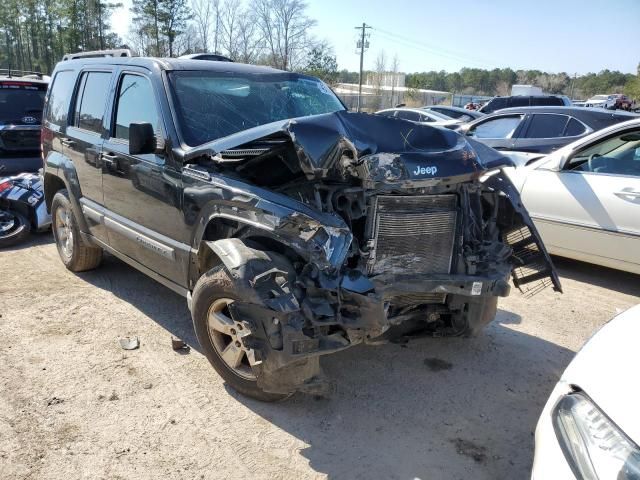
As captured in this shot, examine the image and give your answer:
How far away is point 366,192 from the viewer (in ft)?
9.73

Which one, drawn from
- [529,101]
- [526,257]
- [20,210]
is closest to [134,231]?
[526,257]

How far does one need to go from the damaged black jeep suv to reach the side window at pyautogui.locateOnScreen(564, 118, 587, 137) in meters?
4.37

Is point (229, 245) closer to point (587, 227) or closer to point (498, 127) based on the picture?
point (587, 227)

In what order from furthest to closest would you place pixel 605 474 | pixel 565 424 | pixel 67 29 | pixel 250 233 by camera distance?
pixel 67 29, pixel 250 233, pixel 565 424, pixel 605 474

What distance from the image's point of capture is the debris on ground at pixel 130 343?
12.9 feet

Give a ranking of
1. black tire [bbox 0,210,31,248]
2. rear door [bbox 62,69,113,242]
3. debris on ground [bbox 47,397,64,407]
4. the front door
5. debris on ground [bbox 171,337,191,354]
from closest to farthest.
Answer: debris on ground [bbox 47,397,64,407] < the front door < debris on ground [bbox 171,337,191,354] < rear door [bbox 62,69,113,242] < black tire [bbox 0,210,31,248]

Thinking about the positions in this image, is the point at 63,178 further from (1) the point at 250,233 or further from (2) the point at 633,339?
(2) the point at 633,339

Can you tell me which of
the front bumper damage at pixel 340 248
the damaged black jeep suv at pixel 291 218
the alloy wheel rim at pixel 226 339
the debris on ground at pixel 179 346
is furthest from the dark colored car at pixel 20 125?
the alloy wheel rim at pixel 226 339

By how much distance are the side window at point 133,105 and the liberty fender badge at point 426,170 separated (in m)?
1.97

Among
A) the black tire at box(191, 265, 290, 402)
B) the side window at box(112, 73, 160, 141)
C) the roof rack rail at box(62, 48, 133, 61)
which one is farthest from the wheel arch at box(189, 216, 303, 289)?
the roof rack rail at box(62, 48, 133, 61)

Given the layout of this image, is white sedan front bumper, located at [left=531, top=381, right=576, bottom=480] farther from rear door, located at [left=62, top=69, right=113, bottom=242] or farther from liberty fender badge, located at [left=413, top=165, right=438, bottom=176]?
rear door, located at [left=62, top=69, right=113, bottom=242]

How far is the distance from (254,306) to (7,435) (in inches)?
62.3

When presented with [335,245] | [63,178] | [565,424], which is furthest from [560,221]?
[63,178]

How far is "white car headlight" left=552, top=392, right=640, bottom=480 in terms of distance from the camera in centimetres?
155
